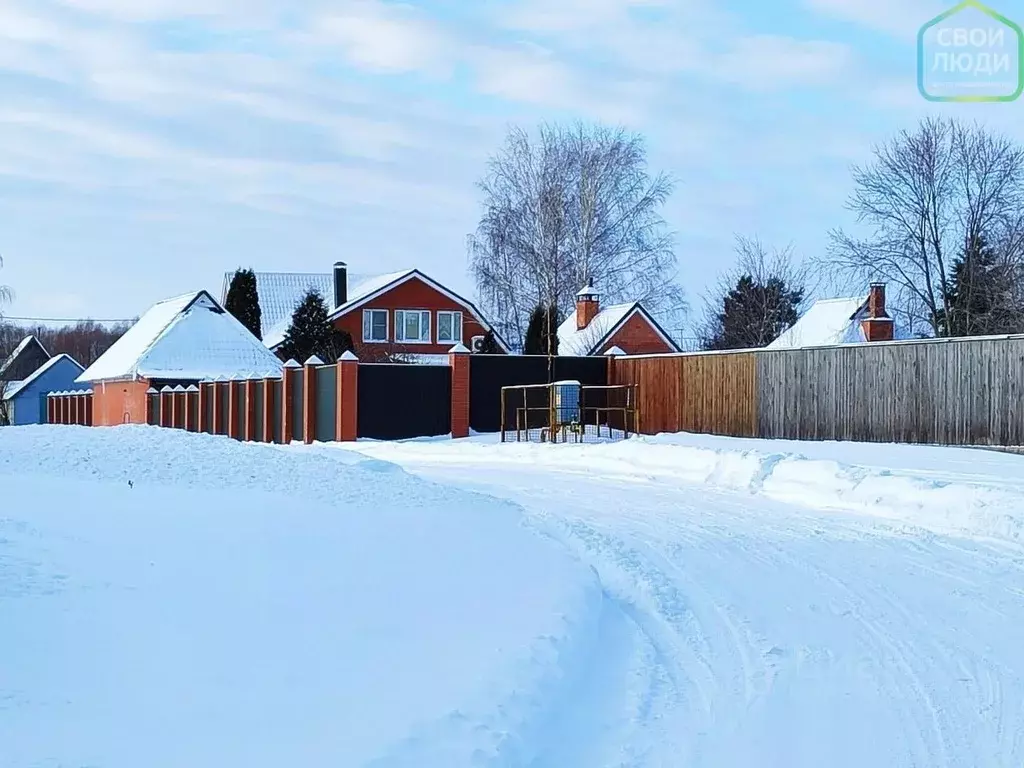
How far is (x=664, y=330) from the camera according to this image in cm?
4522

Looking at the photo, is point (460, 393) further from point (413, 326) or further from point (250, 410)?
point (413, 326)

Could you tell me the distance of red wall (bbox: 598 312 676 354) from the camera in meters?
43.1

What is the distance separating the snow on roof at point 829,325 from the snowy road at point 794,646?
81.0 feet

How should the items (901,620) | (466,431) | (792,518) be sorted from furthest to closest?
(466,431), (792,518), (901,620)

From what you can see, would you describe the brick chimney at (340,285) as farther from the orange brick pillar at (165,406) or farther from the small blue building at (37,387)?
the small blue building at (37,387)

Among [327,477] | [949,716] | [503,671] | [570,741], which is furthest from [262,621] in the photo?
[327,477]

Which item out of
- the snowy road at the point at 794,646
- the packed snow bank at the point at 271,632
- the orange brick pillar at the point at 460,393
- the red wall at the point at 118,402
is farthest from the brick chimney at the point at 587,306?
the packed snow bank at the point at 271,632

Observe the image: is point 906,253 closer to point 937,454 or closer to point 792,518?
point 937,454

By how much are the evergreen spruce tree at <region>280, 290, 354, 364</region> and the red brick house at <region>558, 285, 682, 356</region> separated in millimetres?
8983

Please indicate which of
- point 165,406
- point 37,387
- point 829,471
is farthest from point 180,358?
point 829,471

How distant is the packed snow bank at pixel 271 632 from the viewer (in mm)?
4359

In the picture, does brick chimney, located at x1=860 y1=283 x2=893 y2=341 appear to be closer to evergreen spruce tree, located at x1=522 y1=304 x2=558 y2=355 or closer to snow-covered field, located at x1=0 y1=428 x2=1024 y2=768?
evergreen spruce tree, located at x1=522 y1=304 x2=558 y2=355

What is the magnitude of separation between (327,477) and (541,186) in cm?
3137

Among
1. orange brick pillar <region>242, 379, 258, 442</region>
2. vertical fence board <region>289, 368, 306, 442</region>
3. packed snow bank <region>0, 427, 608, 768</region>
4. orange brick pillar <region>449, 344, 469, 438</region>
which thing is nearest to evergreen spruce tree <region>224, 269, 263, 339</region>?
orange brick pillar <region>242, 379, 258, 442</region>
